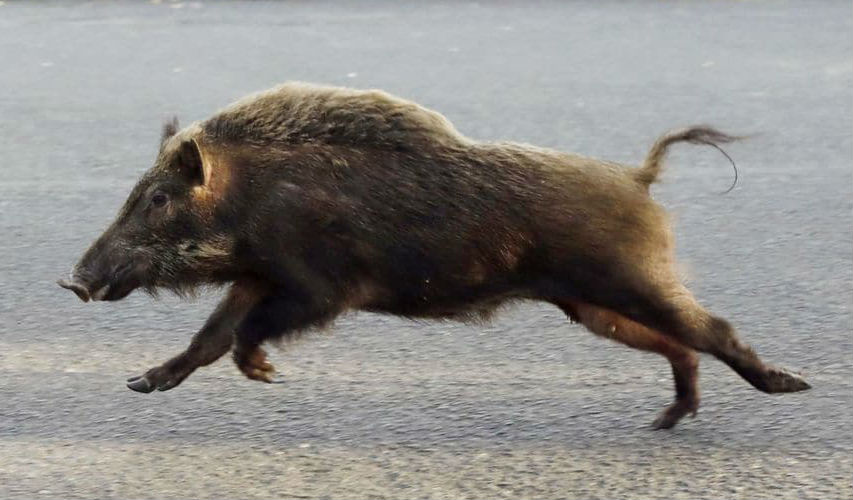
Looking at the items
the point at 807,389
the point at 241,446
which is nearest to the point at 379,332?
the point at 241,446

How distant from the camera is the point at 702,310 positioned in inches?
166

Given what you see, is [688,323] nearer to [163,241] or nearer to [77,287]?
[163,241]

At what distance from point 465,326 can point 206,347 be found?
1276 mm

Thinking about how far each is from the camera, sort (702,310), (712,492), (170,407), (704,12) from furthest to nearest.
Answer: (704,12) < (170,407) < (702,310) < (712,492)

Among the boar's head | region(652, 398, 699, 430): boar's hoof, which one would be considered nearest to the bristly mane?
the boar's head

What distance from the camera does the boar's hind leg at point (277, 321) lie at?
4.12m

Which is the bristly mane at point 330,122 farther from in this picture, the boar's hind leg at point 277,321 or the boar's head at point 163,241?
the boar's hind leg at point 277,321

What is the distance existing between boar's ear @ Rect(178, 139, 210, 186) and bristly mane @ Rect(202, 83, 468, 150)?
0.14m

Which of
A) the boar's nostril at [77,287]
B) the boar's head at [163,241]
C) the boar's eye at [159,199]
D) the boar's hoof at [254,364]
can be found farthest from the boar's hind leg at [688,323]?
the boar's nostril at [77,287]

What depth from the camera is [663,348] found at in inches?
172

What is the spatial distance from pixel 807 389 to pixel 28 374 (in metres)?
2.35

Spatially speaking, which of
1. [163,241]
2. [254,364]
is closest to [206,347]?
[254,364]

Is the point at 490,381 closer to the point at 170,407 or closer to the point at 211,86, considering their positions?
the point at 170,407

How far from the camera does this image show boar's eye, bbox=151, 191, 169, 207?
14.0ft
